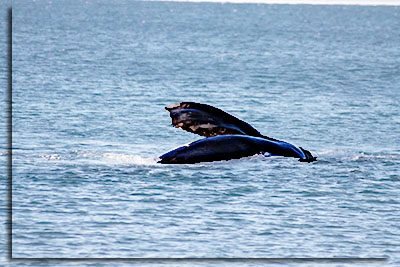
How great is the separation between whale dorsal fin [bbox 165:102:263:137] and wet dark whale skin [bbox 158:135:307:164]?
2.31 ft

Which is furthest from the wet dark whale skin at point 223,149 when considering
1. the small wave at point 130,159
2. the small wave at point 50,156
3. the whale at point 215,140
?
the small wave at point 50,156

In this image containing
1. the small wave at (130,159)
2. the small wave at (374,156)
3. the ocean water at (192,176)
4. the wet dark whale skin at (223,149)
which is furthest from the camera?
the small wave at (374,156)

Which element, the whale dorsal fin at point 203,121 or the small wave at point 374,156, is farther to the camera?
the small wave at point 374,156

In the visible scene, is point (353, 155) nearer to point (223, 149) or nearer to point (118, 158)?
point (223, 149)

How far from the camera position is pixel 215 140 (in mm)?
26578

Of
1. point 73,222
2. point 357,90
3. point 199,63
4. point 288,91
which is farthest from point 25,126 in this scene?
point 199,63

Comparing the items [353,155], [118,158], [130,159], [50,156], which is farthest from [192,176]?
[353,155]

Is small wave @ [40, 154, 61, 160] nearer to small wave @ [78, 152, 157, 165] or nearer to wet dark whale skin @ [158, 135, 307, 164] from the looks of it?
small wave @ [78, 152, 157, 165]

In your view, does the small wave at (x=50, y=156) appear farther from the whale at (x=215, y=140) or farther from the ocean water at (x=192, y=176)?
the whale at (x=215, y=140)

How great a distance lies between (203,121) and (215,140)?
1224 millimetres

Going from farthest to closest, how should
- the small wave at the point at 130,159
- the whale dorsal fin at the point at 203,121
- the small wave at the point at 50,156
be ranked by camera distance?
the small wave at the point at 50,156
the small wave at the point at 130,159
the whale dorsal fin at the point at 203,121

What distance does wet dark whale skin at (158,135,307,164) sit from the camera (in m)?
26.7

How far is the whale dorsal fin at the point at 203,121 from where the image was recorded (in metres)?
27.6


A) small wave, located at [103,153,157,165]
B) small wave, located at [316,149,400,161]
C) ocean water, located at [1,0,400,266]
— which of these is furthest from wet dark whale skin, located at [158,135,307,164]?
small wave, located at [316,149,400,161]
